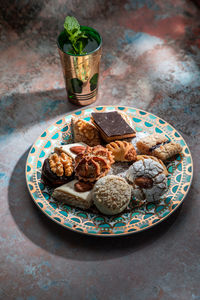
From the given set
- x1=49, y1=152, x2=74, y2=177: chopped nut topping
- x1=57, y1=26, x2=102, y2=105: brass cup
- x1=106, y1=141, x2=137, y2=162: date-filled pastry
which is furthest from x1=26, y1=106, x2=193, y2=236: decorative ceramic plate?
x1=57, y1=26, x2=102, y2=105: brass cup

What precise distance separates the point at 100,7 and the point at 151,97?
1.33m

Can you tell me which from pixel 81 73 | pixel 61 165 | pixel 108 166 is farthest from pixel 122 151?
pixel 81 73

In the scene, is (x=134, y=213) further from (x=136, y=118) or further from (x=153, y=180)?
(x=136, y=118)

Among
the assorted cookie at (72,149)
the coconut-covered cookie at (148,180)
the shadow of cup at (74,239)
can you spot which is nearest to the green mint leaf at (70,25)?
the assorted cookie at (72,149)

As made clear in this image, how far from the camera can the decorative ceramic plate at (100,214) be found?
6.27ft

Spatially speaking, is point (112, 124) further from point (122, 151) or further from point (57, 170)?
point (57, 170)

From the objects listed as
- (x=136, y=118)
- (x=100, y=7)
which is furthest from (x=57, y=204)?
(x=100, y=7)

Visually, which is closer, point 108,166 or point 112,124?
point 108,166

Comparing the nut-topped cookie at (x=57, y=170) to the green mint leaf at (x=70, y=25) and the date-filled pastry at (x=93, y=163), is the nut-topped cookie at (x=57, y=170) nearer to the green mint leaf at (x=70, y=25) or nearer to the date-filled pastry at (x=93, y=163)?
the date-filled pastry at (x=93, y=163)

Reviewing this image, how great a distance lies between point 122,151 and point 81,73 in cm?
84

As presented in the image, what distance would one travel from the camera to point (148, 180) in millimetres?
1996

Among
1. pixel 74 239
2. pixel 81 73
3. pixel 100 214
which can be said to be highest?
pixel 81 73

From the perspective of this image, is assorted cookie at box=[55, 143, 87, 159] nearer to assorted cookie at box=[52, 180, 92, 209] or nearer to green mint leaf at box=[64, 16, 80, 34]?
assorted cookie at box=[52, 180, 92, 209]

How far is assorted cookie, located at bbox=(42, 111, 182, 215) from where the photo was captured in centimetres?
197
